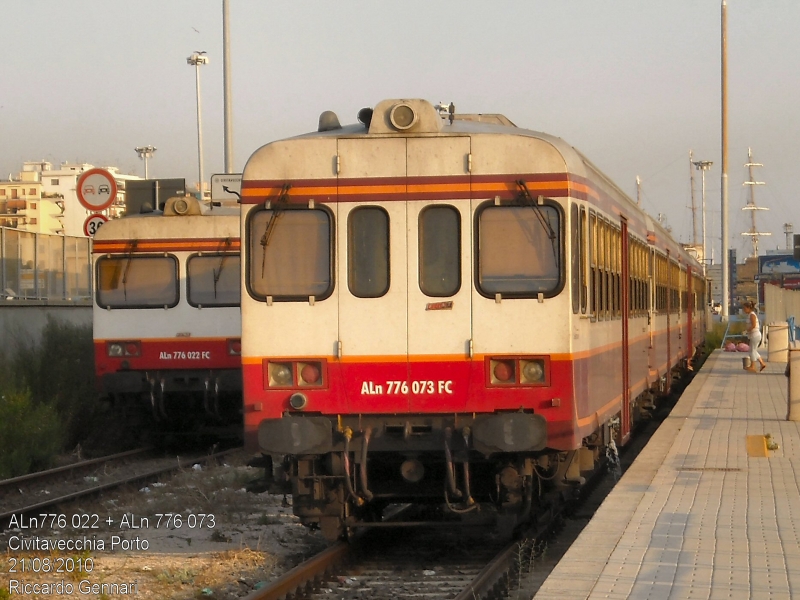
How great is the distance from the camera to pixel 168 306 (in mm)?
16062

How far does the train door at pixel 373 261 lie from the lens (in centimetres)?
852

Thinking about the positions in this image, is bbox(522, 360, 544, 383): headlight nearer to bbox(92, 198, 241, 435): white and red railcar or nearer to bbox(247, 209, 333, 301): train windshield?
bbox(247, 209, 333, 301): train windshield

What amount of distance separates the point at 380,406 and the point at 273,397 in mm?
735

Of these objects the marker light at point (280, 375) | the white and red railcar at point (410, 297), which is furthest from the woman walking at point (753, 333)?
the marker light at point (280, 375)

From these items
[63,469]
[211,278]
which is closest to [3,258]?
[211,278]

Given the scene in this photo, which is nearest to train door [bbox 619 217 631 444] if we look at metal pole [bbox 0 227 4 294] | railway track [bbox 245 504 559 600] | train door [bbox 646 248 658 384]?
railway track [bbox 245 504 559 600]

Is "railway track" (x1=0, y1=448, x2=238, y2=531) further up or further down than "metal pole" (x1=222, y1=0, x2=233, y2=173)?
further down

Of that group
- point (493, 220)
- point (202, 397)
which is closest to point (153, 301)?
point (202, 397)

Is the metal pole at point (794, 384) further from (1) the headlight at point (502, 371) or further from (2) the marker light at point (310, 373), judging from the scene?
(2) the marker light at point (310, 373)

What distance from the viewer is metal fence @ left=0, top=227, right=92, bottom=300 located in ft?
66.5

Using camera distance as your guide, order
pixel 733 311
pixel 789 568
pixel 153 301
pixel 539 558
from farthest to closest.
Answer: pixel 733 311 < pixel 153 301 < pixel 539 558 < pixel 789 568

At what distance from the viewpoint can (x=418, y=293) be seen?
28.0 ft

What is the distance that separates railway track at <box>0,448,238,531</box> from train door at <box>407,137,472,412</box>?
4.46 m

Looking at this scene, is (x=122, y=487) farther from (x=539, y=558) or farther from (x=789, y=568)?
(x=789, y=568)
